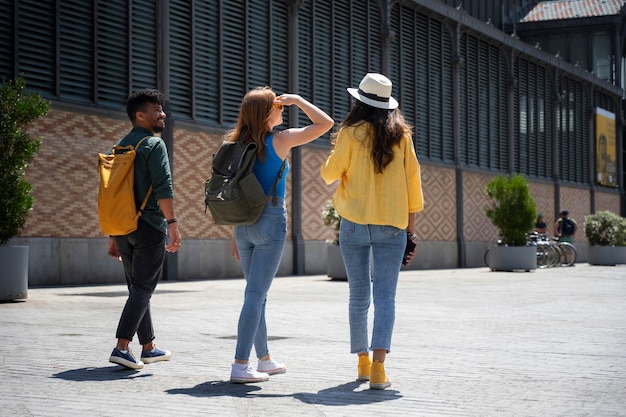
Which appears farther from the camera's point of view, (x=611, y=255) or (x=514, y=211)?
(x=611, y=255)

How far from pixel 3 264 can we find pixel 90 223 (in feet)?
19.8

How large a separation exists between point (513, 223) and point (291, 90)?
7586 millimetres

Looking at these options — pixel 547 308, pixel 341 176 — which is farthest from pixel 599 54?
pixel 341 176

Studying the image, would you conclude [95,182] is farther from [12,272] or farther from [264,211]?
[264,211]

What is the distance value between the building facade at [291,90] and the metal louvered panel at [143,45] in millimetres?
35

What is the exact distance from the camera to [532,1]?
45.7m

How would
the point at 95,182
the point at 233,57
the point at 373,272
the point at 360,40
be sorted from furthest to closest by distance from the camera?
1. the point at 360,40
2. the point at 233,57
3. the point at 95,182
4. the point at 373,272

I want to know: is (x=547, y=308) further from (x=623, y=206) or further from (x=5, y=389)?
(x=623, y=206)

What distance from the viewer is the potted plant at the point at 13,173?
1317cm

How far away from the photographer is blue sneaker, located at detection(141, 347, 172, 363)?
24.1 ft

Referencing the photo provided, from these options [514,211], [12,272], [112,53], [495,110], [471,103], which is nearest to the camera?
[12,272]

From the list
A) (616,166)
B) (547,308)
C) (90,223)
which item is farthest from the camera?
(616,166)

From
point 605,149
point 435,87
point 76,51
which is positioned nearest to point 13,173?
point 76,51

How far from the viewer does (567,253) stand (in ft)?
107
